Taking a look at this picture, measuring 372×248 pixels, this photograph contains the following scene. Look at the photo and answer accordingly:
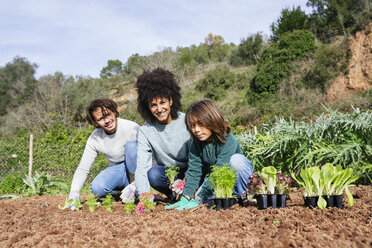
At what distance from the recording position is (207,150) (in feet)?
7.96

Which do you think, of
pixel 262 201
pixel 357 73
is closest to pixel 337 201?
pixel 262 201

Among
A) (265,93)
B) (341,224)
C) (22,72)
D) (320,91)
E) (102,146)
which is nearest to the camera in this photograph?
(341,224)

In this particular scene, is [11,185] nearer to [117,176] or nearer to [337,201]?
[117,176]

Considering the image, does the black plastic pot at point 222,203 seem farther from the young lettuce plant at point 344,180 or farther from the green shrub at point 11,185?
the green shrub at point 11,185

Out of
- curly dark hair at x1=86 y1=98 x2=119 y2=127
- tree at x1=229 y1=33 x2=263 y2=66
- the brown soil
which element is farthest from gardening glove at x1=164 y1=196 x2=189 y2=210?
tree at x1=229 y1=33 x2=263 y2=66

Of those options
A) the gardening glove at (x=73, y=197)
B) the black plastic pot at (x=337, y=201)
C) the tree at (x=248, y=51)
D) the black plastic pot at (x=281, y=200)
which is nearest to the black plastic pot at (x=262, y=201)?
the black plastic pot at (x=281, y=200)

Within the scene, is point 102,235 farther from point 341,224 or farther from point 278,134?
point 278,134

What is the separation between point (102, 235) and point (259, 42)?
1782 centimetres

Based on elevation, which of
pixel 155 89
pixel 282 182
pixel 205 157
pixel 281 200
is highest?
pixel 155 89

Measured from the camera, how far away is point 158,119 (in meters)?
2.77

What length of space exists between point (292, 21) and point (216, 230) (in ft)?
50.6

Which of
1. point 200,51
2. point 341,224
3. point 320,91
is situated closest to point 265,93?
point 320,91

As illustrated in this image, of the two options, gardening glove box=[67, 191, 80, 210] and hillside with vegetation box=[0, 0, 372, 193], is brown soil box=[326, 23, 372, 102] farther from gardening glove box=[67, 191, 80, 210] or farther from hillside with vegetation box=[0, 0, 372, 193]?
gardening glove box=[67, 191, 80, 210]

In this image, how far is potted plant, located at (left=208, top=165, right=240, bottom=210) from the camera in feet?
6.75
